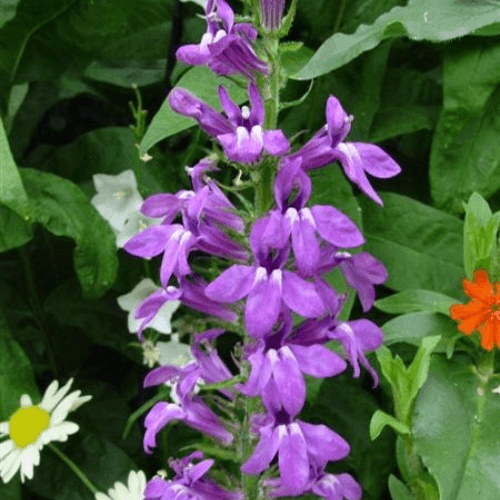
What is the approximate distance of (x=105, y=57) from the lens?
1504 mm

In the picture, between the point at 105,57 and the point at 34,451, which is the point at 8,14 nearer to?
the point at 105,57

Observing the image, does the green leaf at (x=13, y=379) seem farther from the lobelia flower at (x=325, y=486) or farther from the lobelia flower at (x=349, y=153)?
the lobelia flower at (x=349, y=153)

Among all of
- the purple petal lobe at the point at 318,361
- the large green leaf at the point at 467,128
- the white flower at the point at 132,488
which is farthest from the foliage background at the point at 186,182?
the purple petal lobe at the point at 318,361

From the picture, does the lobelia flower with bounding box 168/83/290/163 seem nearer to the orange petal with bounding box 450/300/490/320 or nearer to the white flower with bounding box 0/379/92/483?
the orange petal with bounding box 450/300/490/320

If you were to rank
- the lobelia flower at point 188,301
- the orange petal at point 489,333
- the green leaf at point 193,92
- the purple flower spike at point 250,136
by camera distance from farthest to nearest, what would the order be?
1. the green leaf at point 193,92
2. the orange petal at point 489,333
3. the lobelia flower at point 188,301
4. the purple flower spike at point 250,136

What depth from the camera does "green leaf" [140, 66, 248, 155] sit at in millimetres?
1131

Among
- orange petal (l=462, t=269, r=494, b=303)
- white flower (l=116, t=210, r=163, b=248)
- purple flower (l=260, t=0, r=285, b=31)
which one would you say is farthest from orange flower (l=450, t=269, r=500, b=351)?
white flower (l=116, t=210, r=163, b=248)

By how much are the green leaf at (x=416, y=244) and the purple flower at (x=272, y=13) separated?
48 centimetres

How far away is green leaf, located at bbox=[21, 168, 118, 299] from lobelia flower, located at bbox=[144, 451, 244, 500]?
363 millimetres

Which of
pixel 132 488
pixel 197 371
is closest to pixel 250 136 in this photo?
pixel 197 371

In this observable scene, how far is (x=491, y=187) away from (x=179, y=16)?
1.46 ft

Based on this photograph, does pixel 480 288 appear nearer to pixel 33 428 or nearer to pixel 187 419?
pixel 187 419

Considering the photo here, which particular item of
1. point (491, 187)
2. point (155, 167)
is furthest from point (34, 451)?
point (491, 187)

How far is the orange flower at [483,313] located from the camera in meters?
1.01
